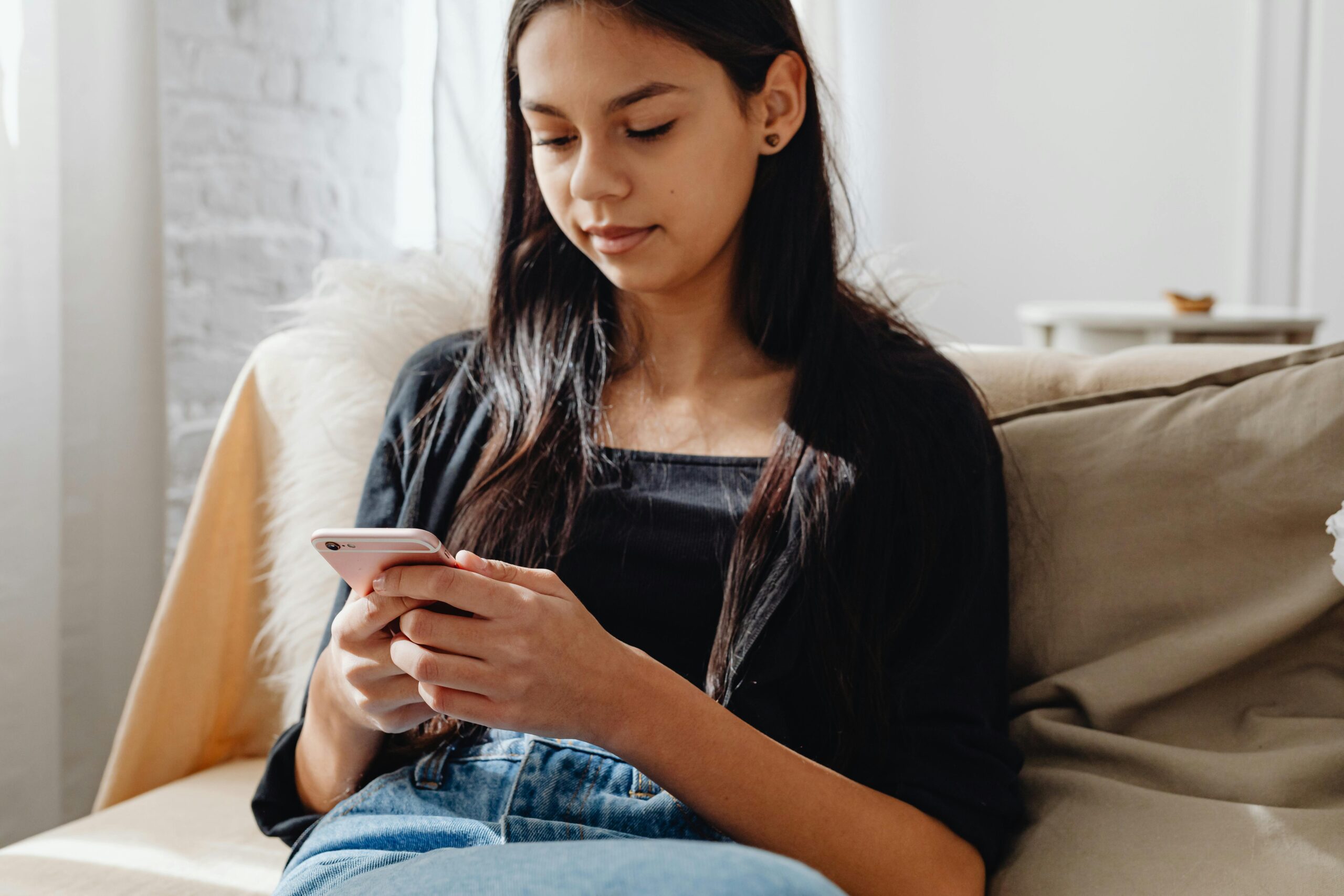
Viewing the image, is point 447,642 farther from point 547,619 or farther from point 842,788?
point 842,788

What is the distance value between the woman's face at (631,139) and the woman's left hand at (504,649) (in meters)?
0.38

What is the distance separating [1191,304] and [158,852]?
2144 millimetres

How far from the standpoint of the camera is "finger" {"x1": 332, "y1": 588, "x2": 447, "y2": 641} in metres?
0.77

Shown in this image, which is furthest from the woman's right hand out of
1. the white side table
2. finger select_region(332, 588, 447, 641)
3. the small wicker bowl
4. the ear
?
the small wicker bowl

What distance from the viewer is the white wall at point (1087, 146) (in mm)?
3488

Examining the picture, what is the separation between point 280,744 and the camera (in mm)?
1034

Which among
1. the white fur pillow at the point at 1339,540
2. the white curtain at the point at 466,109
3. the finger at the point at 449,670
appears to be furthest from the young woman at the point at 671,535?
the white curtain at the point at 466,109

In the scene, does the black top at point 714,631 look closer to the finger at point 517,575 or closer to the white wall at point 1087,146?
the finger at point 517,575

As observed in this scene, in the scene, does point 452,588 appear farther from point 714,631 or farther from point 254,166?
point 254,166

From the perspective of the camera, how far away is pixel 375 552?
71cm

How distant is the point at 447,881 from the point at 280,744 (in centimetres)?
45

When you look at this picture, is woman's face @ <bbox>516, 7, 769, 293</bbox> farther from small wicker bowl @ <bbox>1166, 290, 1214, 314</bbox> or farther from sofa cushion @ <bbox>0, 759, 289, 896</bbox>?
small wicker bowl @ <bbox>1166, 290, 1214, 314</bbox>

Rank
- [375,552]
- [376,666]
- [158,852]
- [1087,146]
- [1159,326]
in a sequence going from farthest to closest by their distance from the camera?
[1087,146] → [1159,326] → [158,852] → [376,666] → [375,552]

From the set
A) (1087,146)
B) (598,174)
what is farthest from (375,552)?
(1087,146)
